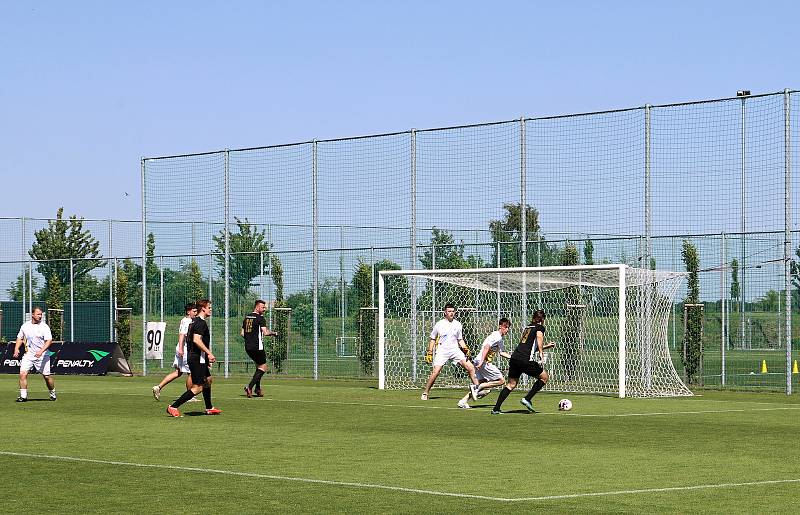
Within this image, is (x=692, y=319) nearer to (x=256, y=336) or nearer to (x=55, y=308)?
(x=256, y=336)

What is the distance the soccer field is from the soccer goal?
329cm

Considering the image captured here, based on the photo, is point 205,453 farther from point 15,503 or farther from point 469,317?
point 469,317

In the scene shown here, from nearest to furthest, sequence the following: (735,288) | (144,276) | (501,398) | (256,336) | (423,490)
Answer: (423,490)
(501,398)
(256,336)
(735,288)
(144,276)

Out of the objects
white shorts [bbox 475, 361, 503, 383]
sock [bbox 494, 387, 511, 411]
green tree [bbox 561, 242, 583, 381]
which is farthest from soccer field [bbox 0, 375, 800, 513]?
green tree [bbox 561, 242, 583, 381]

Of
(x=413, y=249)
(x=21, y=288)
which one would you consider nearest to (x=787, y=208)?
(x=413, y=249)

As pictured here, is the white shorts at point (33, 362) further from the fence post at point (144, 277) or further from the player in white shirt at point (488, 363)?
the fence post at point (144, 277)

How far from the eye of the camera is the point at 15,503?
12.3 meters

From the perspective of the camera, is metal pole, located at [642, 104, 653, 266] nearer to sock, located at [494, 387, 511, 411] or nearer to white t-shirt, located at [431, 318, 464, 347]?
white t-shirt, located at [431, 318, 464, 347]

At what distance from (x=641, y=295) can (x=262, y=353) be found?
8.45 m

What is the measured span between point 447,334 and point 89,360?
59.1 feet

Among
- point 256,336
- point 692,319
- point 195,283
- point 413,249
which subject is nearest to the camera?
point 256,336

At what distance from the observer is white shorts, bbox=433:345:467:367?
2810 centimetres

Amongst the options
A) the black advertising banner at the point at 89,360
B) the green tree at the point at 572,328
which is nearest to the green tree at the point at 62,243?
the black advertising banner at the point at 89,360

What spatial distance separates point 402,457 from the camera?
52.7 feet
